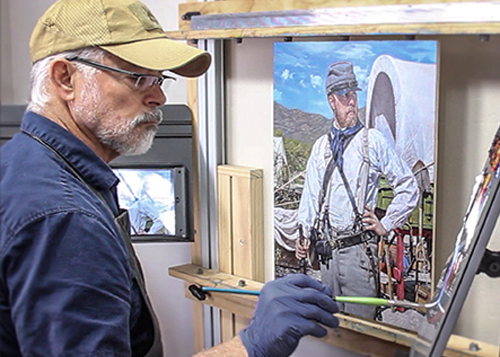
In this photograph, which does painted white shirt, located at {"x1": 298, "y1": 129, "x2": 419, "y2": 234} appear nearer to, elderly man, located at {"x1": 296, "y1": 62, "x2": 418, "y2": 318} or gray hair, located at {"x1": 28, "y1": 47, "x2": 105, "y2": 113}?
elderly man, located at {"x1": 296, "y1": 62, "x2": 418, "y2": 318}

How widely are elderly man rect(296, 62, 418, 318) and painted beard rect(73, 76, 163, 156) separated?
0.48 m

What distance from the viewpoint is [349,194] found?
1445 millimetres

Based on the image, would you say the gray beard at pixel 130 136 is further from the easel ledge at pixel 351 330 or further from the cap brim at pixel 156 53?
the easel ledge at pixel 351 330

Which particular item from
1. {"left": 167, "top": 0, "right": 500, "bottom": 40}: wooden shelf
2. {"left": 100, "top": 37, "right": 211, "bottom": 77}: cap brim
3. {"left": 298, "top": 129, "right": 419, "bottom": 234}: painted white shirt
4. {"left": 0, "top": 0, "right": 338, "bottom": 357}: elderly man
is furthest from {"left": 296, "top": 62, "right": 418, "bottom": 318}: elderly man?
{"left": 100, "top": 37, "right": 211, "bottom": 77}: cap brim

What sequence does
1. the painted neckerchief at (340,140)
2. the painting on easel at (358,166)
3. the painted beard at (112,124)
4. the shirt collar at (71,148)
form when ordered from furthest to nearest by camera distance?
1. the painted neckerchief at (340,140)
2. the painting on easel at (358,166)
3. the painted beard at (112,124)
4. the shirt collar at (71,148)

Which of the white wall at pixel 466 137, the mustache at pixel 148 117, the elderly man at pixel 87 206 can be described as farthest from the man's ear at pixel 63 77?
the white wall at pixel 466 137

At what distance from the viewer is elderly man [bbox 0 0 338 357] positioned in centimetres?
79

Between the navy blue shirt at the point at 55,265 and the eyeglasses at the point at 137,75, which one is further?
the eyeglasses at the point at 137,75

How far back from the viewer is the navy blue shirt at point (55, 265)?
0.77 metres

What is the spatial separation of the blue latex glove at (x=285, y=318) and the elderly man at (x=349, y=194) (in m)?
0.22

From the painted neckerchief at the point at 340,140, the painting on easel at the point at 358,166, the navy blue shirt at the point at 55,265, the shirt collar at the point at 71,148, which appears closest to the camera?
the navy blue shirt at the point at 55,265

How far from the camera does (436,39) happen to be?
1299 mm

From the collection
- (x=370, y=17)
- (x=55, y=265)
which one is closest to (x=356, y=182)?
(x=370, y=17)

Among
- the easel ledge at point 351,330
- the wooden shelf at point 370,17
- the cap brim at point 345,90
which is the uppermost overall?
the wooden shelf at point 370,17
